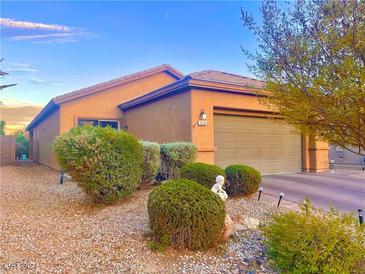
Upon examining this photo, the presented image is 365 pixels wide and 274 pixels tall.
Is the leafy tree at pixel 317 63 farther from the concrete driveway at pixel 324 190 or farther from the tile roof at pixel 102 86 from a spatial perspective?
the tile roof at pixel 102 86

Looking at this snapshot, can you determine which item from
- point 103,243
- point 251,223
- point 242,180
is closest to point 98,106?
point 242,180

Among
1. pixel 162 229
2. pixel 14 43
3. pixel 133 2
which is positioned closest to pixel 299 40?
pixel 162 229

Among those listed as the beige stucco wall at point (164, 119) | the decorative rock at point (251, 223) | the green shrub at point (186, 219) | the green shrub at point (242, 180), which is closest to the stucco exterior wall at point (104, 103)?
the beige stucco wall at point (164, 119)

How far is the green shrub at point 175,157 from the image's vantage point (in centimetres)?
848

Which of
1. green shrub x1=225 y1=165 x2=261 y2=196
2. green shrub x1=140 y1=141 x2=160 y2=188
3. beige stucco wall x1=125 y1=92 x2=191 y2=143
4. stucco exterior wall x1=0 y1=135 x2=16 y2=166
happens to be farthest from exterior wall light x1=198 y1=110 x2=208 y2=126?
stucco exterior wall x1=0 y1=135 x2=16 y2=166

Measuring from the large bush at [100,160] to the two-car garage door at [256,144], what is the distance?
475 cm

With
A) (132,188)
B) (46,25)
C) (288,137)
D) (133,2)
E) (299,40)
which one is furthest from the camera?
(288,137)

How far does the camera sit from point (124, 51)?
13031mm

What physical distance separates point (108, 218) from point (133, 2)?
22.6 feet

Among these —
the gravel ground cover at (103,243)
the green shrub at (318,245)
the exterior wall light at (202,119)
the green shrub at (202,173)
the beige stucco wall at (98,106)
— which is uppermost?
the beige stucco wall at (98,106)

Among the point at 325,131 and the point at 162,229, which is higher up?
the point at 325,131

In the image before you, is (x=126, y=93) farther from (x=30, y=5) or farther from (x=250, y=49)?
(x=250, y=49)

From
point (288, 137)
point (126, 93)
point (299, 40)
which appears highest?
point (126, 93)

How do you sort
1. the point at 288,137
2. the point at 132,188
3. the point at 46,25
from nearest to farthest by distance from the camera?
the point at 132,188
the point at 46,25
the point at 288,137
